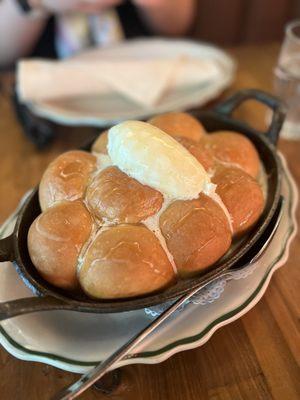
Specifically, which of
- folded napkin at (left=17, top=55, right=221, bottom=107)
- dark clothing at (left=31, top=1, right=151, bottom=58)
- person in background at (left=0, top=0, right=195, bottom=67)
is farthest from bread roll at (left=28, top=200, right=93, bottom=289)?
dark clothing at (left=31, top=1, right=151, bottom=58)

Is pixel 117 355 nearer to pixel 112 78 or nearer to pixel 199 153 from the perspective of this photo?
pixel 199 153

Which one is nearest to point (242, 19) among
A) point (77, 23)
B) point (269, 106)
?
point (77, 23)

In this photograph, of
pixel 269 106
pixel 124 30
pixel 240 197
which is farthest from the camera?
pixel 124 30

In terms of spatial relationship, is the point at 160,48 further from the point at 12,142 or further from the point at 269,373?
the point at 269,373

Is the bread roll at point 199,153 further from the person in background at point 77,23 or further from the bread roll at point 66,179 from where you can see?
the person in background at point 77,23

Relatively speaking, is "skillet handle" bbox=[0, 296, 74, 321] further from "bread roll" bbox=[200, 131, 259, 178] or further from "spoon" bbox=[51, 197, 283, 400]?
"bread roll" bbox=[200, 131, 259, 178]

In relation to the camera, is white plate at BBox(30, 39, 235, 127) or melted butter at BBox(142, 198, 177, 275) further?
white plate at BBox(30, 39, 235, 127)
